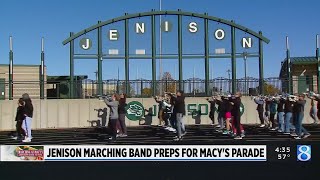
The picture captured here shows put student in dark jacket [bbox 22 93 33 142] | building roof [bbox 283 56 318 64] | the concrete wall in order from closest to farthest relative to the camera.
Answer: student in dark jacket [bbox 22 93 33 142] < the concrete wall < building roof [bbox 283 56 318 64]

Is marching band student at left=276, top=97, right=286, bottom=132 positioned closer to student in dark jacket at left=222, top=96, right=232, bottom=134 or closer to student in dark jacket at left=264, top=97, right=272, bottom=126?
student in dark jacket at left=264, top=97, right=272, bottom=126

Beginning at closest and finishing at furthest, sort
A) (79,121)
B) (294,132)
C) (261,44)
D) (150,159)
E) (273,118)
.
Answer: (150,159), (294,132), (273,118), (79,121), (261,44)

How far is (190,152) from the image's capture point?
10117mm

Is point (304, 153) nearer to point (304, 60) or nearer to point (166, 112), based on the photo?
point (166, 112)

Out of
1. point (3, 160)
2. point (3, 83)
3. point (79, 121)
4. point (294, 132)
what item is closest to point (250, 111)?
point (294, 132)

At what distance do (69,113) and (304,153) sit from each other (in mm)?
14006

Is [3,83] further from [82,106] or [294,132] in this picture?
[294,132]

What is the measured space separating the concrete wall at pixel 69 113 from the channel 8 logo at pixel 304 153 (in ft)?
40.4

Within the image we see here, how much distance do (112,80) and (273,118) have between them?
814cm

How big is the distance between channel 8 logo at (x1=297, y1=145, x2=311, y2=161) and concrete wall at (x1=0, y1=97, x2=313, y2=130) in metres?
12.3

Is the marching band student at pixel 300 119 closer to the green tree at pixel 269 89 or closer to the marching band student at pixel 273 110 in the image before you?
the marching band student at pixel 273 110

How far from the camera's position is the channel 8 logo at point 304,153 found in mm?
9930

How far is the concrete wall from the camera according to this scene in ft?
69.3

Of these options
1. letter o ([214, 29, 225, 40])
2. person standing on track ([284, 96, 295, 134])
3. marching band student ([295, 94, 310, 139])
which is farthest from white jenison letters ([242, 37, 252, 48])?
marching band student ([295, 94, 310, 139])
